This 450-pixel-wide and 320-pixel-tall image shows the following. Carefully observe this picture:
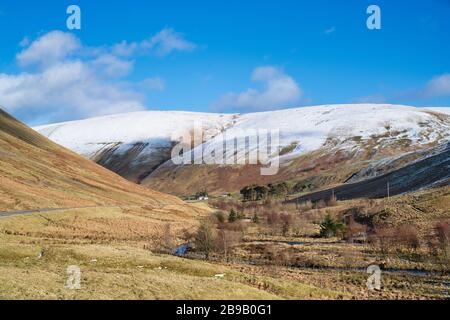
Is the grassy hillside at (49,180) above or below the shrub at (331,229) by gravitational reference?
above

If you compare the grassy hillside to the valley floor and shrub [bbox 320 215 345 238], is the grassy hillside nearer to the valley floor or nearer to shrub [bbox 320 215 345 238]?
the valley floor

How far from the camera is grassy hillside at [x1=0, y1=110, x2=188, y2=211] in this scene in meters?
106

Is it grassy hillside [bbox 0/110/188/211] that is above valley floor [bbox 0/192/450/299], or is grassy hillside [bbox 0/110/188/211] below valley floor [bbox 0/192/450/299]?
above

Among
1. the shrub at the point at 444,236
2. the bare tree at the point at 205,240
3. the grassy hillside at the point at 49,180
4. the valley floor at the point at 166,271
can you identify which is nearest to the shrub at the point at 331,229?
the valley floor at the point at 166,271

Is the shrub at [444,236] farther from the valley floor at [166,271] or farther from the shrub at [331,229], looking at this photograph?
the shrub at [331,229]

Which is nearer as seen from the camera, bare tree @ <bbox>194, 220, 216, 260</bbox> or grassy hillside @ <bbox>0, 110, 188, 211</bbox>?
bare tree @ <bbox>194, 220, 216, 260</bbox>

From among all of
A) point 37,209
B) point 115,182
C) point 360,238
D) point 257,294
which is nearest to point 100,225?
point 37,209

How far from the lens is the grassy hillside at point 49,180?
349 feet

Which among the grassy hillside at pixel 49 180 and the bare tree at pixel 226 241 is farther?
the grassy hillside at pixel 49 180

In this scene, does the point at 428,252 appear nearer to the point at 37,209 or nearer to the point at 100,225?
the point at 100,225

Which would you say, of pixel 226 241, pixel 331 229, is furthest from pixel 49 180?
pixel 331 229

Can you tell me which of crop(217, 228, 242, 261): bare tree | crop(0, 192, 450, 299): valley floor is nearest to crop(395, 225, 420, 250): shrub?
crop(0, 192, 450, 299): valley floor

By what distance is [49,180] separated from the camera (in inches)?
5187
